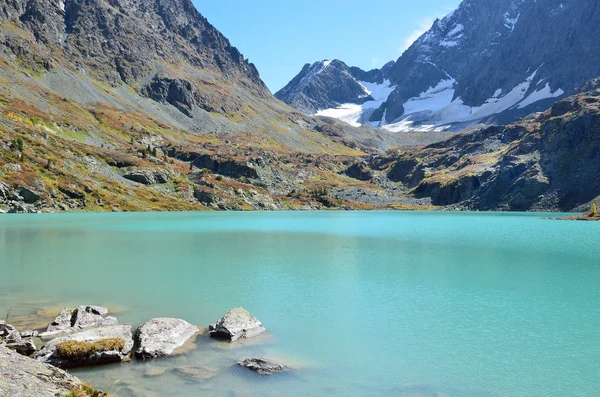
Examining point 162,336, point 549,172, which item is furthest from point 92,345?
point 549,172

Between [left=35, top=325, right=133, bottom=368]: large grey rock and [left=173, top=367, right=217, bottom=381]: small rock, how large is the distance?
241cm

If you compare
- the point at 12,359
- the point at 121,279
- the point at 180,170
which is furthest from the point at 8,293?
the point at 180,170

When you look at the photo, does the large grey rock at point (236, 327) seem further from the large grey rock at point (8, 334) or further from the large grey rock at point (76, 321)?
the large grey rock at point (8, 334)

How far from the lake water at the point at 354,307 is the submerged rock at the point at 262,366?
49cm

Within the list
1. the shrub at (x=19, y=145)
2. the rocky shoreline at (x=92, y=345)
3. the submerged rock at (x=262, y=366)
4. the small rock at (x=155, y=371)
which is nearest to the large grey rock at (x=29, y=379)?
the rocky shoreline at (x=92, y=345)

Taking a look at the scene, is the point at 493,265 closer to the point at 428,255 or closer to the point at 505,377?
the point at 428,255

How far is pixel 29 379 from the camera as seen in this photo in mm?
10469

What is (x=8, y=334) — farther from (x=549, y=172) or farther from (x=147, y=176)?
(x=549, y=172)

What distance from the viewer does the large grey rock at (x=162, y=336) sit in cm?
1650

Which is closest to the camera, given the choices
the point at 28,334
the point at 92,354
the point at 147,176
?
the point at 92,354

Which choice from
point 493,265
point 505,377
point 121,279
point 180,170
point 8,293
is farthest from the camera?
point 180,170

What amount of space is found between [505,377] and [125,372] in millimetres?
12585

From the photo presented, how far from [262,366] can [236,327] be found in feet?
12.8

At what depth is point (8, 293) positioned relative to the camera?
1028 inches
